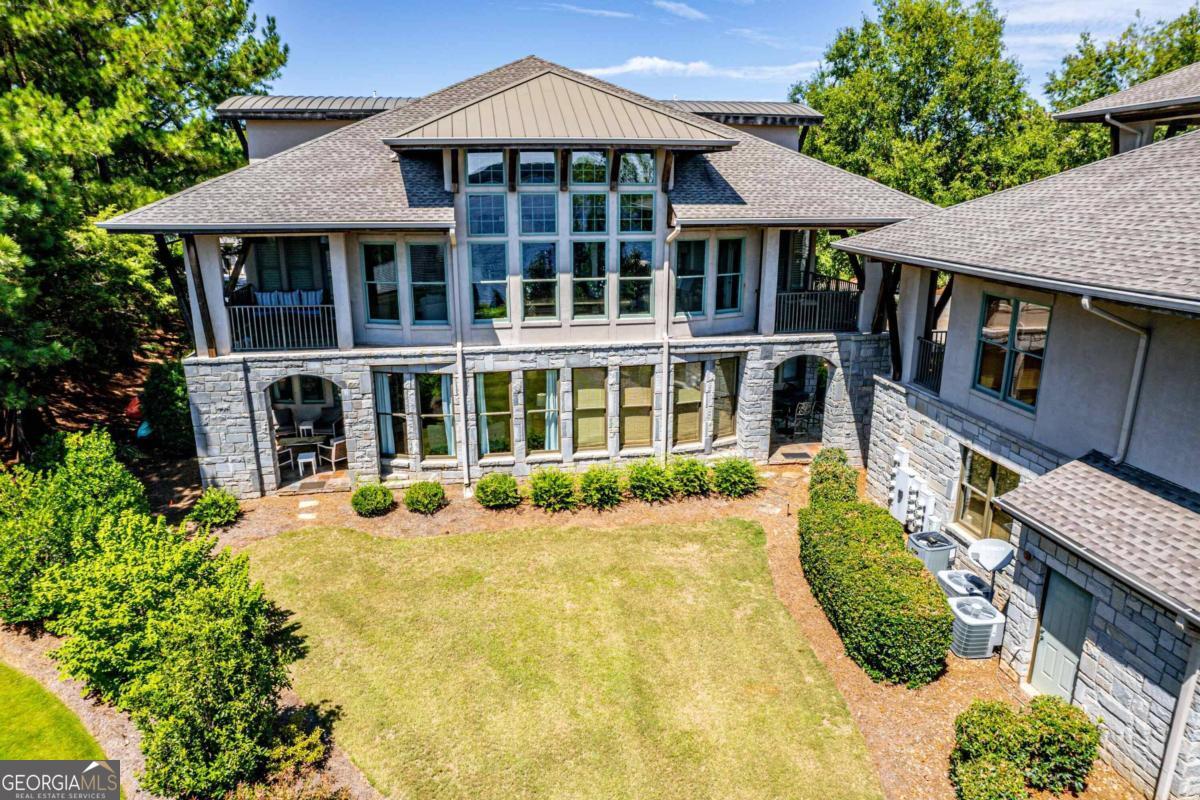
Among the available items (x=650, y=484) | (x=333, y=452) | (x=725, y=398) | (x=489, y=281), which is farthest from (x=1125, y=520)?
(x=333, y=452)

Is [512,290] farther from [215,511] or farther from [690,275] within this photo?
[215,511]

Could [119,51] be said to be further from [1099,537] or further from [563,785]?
[1099,537]

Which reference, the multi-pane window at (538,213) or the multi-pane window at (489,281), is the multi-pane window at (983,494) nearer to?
the multi-pane window at (538,213)

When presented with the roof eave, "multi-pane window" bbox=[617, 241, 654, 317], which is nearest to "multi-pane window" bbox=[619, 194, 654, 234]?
"multi-pane window" bbox=[617, 241, 654, 317]

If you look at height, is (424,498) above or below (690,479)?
below

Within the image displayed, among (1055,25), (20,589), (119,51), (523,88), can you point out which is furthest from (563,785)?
(1055,25)

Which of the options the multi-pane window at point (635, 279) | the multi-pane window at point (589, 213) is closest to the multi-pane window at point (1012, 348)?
the multi-pane window at point (635, 279)

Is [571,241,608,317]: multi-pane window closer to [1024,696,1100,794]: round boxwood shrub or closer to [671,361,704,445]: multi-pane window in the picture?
[671,361,704,445]: multi-pane window

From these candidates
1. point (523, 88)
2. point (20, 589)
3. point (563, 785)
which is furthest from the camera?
point (523, 88)
